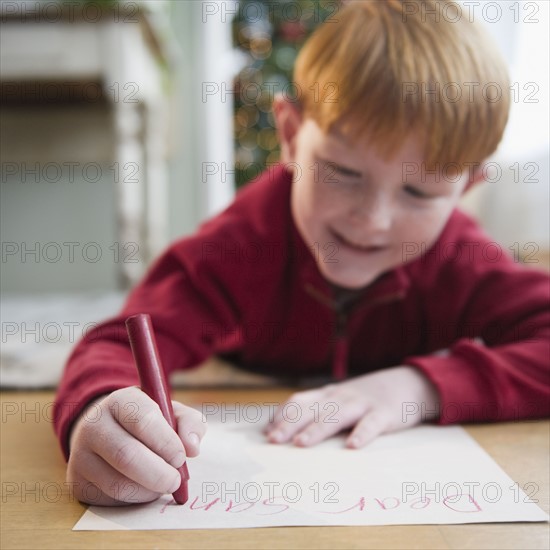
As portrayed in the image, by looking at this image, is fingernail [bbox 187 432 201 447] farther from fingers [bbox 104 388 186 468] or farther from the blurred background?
the blurred background

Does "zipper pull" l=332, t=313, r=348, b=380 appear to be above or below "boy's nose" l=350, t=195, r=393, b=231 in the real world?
below

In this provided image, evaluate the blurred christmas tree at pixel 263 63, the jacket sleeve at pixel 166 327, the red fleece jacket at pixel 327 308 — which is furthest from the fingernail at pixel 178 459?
the blurred christmas tree at pixel 263 63

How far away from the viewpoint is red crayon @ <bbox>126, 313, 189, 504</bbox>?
0.36 m

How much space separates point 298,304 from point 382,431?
0.86 ft

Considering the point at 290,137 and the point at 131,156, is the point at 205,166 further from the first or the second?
the point at 290,137

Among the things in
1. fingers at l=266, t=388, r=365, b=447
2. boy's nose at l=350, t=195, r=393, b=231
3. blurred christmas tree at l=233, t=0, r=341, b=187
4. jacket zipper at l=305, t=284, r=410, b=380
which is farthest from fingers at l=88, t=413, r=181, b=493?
blurred christmas tree at l=233, t=0, r=341, b=187

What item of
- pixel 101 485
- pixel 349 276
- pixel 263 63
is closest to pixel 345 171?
pixel 349 276

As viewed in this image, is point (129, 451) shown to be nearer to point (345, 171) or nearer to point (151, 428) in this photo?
point (151, 428)

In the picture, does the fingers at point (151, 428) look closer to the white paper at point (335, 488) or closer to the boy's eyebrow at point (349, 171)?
the white paper at point (335, 488)

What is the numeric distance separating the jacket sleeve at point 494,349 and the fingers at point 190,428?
0.74ft

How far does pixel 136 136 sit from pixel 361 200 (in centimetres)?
113

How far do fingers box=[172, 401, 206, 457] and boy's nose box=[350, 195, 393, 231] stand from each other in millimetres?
226

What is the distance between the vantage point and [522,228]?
1719mm

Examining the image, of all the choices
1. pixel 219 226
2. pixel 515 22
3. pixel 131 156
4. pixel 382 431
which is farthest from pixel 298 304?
pixel 515 22
